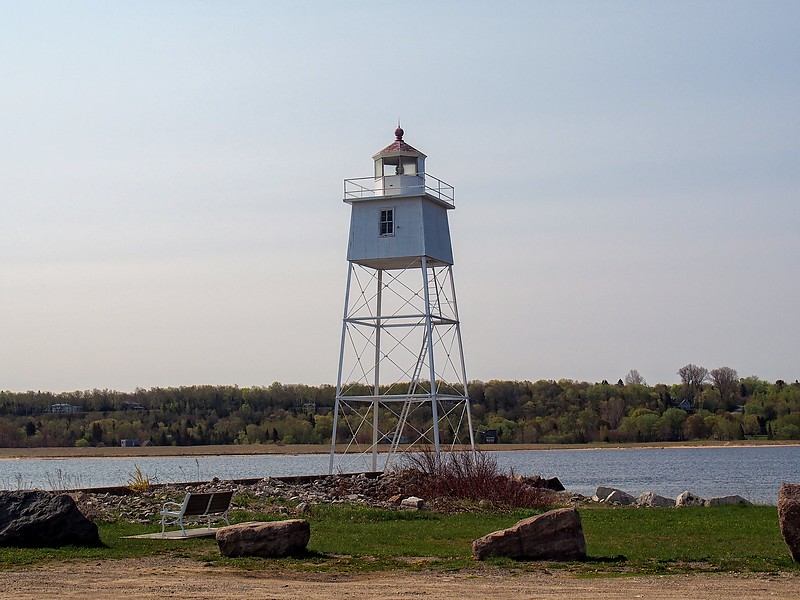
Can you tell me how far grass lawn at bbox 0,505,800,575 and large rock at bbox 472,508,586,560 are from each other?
28 cm

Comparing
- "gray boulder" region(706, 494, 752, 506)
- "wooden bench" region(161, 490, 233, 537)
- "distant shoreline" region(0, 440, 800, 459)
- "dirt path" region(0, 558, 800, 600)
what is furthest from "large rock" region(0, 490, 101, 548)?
"distant shoreline" region(0, 440, 800, 459)

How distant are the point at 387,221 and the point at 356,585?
24.4 meters

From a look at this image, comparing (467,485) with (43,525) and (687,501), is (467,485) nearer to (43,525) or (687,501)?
(687,501)

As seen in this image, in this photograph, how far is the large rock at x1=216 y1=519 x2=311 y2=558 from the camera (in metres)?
17.4

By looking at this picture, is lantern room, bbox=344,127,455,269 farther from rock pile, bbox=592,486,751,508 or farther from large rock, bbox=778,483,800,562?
large rock, bbox=778,483,800,562

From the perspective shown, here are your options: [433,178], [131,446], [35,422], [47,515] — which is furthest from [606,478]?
[35,422]

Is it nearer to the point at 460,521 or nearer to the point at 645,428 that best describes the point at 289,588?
the point at 460,521

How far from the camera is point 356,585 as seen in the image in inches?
585

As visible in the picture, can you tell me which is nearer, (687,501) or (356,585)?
(356,585)

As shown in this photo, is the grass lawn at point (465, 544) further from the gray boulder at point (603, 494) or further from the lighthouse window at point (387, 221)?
the lighthouse window at point (387, 221)

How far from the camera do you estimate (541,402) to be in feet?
379

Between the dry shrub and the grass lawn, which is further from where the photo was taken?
the dry shrub

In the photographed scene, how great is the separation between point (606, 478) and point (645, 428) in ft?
185

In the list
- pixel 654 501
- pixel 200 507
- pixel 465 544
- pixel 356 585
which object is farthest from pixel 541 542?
pixel 654 501
